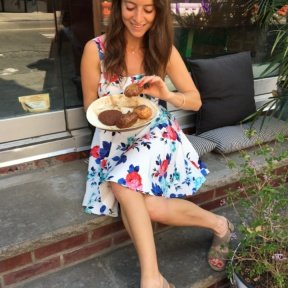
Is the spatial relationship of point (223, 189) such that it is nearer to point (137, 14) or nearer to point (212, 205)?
point (212, 205)

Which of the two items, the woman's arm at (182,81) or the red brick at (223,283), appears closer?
the red brick at (223,283)

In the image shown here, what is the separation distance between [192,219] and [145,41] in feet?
3.18

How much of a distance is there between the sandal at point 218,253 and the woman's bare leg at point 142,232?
395 millimetres

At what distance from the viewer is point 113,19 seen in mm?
1786

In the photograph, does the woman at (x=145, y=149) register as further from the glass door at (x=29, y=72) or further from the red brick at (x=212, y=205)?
the glass door at (x=29, y=72)

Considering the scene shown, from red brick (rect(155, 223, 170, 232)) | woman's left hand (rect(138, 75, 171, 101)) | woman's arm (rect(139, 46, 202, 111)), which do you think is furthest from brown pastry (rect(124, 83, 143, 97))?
red brick (rect(155, 223, 170, 232))

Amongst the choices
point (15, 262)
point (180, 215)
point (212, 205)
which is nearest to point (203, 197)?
point (212, 205)

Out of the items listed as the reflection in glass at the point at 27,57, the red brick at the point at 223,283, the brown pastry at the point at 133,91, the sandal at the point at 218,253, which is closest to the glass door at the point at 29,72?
the reflection in glass at the point at 27,57

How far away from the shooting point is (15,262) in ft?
5.34

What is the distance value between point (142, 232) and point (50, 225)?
46cm

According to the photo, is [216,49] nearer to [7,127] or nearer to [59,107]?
[59,107]

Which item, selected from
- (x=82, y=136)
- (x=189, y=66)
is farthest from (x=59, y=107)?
(x=189, y=66)

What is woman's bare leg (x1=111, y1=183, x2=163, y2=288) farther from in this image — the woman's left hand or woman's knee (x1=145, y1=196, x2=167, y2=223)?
the woman's left hand

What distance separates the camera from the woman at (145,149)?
160 centimetres
